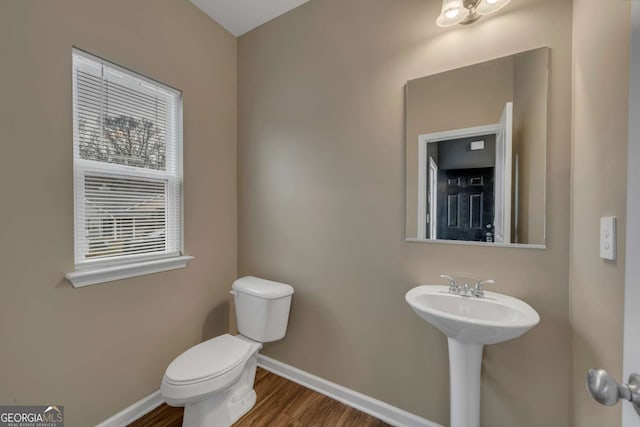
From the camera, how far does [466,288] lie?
4.04 ft

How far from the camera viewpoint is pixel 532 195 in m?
1.16

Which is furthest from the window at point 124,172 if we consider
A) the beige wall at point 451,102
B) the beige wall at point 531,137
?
the beige wall at point 531,137

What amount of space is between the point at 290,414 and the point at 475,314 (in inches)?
49.1

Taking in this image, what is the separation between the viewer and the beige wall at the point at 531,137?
1.13 m

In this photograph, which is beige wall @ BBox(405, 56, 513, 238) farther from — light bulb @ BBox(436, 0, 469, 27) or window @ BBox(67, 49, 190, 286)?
window @ BBox(67, 49, 190, 286)

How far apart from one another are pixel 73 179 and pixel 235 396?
1516 millimetres

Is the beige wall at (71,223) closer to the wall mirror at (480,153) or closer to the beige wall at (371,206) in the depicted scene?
the beige wall at (371,206)

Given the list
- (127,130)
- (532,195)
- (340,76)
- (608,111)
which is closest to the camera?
(608,111)

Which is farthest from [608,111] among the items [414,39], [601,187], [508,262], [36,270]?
[36,270]

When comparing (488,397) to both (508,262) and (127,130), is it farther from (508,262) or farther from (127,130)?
(127,130)

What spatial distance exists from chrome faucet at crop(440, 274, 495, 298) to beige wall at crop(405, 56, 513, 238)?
0.30m

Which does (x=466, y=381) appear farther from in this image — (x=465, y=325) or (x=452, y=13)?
(x=452, y=13)

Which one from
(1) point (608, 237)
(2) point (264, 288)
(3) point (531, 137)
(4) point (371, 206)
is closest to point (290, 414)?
(2) point (264, 288)

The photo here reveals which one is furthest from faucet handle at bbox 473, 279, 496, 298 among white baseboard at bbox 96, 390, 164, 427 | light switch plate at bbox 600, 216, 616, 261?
white baseboard at bbox 96, 390, 164, 427
